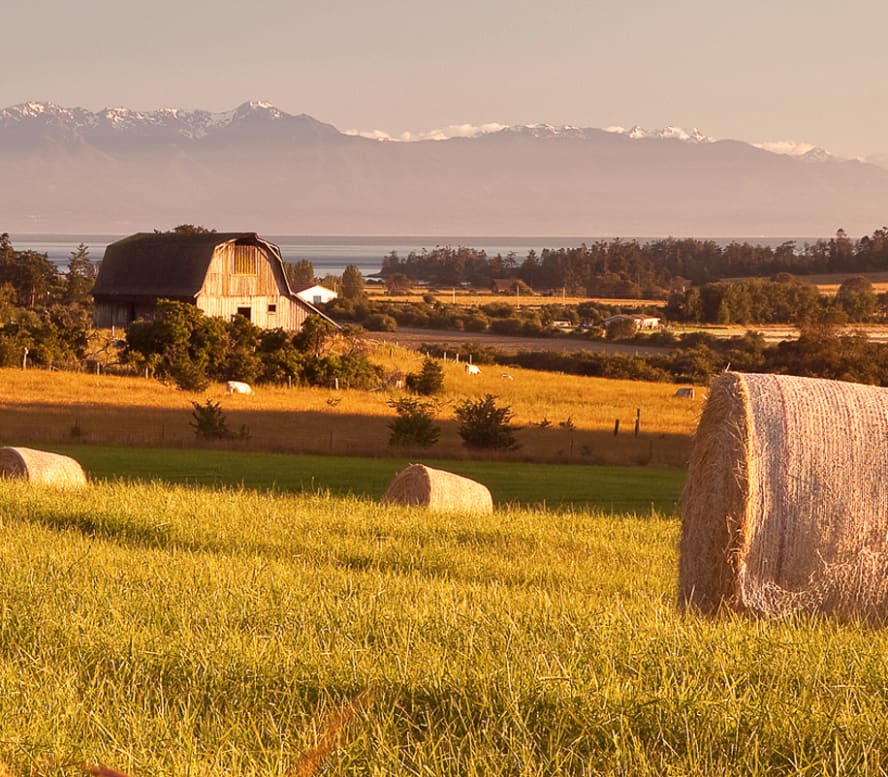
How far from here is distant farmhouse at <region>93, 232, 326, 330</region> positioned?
2852 inches

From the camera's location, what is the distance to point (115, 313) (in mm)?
76750

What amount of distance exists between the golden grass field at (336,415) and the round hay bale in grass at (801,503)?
23.9 metres

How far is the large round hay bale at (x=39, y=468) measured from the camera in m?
21.9

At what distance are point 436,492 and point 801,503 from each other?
37.4 feet

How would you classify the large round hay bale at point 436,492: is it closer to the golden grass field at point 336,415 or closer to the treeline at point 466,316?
the golden grass field at point 336,415

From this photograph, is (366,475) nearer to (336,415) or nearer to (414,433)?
(414,433)

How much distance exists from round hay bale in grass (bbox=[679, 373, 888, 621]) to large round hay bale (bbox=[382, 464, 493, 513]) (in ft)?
34.0

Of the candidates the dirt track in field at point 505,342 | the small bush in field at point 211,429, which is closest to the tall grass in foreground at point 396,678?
the small bush in field at point 211,429

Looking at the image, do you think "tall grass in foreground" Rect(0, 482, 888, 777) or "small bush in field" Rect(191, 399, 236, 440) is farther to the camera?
"small bush in field" Rect(191, 399, 236, 440)

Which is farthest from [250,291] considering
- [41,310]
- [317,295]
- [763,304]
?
[763,304]

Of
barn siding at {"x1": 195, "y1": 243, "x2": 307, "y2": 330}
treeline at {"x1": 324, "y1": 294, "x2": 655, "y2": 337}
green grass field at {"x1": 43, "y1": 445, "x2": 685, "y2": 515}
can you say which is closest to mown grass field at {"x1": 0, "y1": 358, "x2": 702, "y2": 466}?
green grass field at {"x1": 43, "y1": 445, "x2": 685, "y2": 515}

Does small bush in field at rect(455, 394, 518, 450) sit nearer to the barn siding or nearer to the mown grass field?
the mown grass field

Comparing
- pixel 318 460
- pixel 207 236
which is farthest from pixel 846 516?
pixel 207 236

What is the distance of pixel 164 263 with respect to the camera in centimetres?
7431
